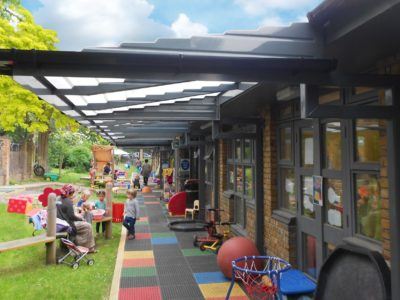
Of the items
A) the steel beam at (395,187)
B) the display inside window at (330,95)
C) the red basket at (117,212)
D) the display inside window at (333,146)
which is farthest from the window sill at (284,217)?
the red basket at (117,212)

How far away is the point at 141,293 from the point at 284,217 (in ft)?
7.70

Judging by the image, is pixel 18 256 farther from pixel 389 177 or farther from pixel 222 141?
pixel 389 177

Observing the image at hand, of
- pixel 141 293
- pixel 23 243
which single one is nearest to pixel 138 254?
pixel 23 243

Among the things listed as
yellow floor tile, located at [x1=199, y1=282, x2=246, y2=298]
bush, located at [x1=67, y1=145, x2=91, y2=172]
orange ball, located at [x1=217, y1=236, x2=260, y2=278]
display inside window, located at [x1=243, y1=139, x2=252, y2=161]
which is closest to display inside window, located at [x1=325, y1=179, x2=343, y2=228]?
orange ball, located at [x1=217, y1=236, x2=260, y2=278]

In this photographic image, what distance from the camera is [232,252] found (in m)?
5.75

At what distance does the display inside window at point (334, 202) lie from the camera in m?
4.16

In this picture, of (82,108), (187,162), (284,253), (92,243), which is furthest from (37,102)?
(284,253)

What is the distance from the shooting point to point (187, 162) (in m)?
14.8

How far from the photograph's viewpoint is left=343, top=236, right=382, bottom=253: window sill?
3415 millimetres

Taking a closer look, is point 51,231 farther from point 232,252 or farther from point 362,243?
point 362,243

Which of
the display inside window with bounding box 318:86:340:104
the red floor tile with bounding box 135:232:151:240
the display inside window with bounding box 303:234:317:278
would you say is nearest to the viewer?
the display inside window with bounding box 318:86:340:104

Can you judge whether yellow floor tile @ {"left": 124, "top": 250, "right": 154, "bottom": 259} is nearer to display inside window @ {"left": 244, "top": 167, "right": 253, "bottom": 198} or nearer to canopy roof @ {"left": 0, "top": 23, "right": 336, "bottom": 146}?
display inside window @ {"left": 244, "top": 167, "right": 253, "bottom": 198}

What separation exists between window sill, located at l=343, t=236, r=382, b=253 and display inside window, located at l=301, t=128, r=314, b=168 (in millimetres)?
1347

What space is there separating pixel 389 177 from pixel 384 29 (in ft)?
3.67
